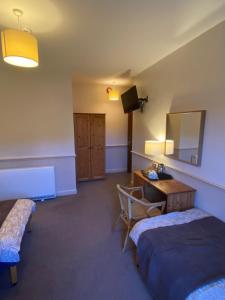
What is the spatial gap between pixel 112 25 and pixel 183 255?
2383 millimetres

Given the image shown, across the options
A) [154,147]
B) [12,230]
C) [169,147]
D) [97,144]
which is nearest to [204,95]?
[169,147]

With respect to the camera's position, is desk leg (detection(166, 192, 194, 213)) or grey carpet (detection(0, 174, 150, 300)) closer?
grey carpet (detection(0, 174, 150, 300))

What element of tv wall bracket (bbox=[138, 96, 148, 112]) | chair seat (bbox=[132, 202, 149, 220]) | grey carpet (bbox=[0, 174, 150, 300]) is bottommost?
grey carpet (bbox=[0, 174, 150, 300])

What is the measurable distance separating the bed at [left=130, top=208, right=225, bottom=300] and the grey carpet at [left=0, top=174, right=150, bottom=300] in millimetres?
295

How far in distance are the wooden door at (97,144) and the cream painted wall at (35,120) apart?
2.99 ft

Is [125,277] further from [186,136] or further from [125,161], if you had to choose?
[125,161]

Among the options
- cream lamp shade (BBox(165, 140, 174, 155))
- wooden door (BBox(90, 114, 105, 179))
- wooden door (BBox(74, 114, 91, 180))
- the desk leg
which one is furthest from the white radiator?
the desk leg

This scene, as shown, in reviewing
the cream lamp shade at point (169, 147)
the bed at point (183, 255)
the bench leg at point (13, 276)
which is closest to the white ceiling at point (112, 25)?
the cream lamp shade at point (169, 147)

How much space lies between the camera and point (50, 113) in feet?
11.6

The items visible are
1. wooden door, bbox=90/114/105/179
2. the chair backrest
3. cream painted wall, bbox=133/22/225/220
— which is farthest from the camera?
wooden door, bbox=90/114/105/179

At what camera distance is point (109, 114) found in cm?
523

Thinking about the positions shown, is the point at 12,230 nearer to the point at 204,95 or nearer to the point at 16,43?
the point at 16,43

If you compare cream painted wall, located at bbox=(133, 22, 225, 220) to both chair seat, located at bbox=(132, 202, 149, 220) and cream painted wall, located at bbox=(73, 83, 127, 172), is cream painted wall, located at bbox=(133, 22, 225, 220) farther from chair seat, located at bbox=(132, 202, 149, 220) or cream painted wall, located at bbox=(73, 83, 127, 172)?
cream painted wall, located at bbox=(73, 83, 127, 172)

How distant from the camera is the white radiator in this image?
3.26 m
